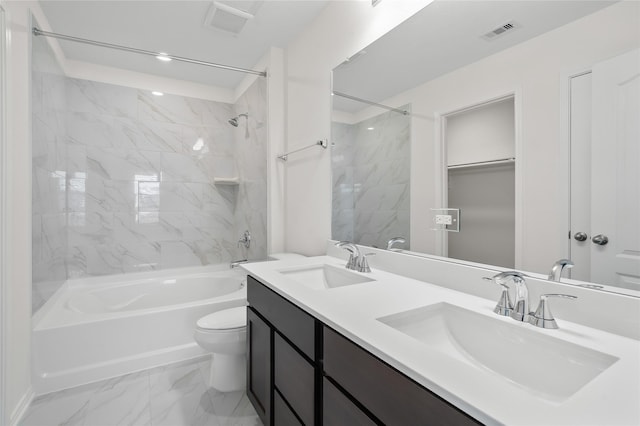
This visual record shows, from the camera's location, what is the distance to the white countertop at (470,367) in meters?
0.46

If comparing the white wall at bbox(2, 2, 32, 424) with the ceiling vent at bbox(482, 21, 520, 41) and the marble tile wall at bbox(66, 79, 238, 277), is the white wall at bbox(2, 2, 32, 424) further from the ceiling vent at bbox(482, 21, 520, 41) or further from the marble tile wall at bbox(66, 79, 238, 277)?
the ceiling vent at bbox(482, 21, 520, 41)

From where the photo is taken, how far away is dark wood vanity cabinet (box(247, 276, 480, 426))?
0.62 m

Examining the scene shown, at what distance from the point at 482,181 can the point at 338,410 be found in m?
0.92

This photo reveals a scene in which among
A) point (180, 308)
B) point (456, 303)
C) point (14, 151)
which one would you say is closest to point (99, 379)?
point (180, 308)

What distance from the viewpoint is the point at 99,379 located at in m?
1.95

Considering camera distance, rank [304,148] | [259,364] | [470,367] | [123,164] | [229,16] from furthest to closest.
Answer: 1. [123,164]
2. [304,148]
3. [229,16]
4. [259,364]
5. [470,367]

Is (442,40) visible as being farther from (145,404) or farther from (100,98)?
(100,98)

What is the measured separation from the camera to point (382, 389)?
2.25ft

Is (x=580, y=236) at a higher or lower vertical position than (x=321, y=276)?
higher

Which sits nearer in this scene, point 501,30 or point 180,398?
point 501,30

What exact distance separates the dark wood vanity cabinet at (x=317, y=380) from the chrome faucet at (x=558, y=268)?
592mm

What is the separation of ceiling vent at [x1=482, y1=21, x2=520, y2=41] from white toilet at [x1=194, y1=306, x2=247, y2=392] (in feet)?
6.17

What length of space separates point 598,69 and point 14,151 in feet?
8.22

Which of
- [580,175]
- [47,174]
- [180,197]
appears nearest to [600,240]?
[580,175]
